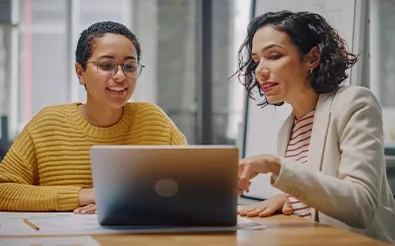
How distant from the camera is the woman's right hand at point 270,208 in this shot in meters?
1.64

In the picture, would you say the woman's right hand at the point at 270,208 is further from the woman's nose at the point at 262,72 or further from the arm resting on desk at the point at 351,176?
the woman's nose at the point at 262,72

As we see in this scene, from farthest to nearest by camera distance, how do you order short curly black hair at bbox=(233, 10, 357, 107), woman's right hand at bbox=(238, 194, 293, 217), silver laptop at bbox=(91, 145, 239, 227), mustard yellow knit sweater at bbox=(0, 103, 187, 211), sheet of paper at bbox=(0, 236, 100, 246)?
mustard yellow knit sweater at bbox=(0, 103, 187, 211) → short curly black hair at bbox=(233, 10, 357, 107) → woman's right hand at bbox=(238, 194, 293, 217) → silver laptop at bbox=(91, 145, 239, 227) → sheet of paper at bbox=(0, 236, 100, 246)

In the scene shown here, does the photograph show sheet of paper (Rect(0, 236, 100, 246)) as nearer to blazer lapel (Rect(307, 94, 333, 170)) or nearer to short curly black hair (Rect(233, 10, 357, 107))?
blazer lapel (Rect(307, 94, 333, 170))

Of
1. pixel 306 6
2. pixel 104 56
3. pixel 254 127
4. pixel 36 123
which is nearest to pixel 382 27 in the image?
pixel 306 6

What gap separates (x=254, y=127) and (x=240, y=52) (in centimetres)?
109

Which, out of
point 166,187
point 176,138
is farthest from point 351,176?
point 176,138

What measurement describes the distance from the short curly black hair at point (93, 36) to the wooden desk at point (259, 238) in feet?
2.56

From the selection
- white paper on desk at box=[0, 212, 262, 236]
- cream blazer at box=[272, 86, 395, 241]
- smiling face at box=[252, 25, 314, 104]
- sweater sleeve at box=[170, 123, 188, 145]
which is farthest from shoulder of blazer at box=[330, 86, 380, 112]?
sweater sleeve at box=[170, 123, 188, 145]

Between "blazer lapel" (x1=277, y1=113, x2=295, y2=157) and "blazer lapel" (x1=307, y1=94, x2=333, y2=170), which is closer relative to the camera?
"blazer lapel" (x1=307, y1=94, x2=333, y2=170)

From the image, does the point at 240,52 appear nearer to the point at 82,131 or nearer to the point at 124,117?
the point at 124,117

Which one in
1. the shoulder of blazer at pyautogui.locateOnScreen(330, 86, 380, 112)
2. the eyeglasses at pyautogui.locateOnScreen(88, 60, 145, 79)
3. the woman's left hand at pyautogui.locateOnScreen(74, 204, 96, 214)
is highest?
the eyeglasses at pyautogui.locateOnScreen(88, 60, 145, 79)

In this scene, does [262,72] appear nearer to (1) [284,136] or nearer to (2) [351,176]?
(1) [284,136]

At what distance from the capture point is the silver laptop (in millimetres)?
1327

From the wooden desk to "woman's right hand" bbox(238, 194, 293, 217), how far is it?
22 cm
